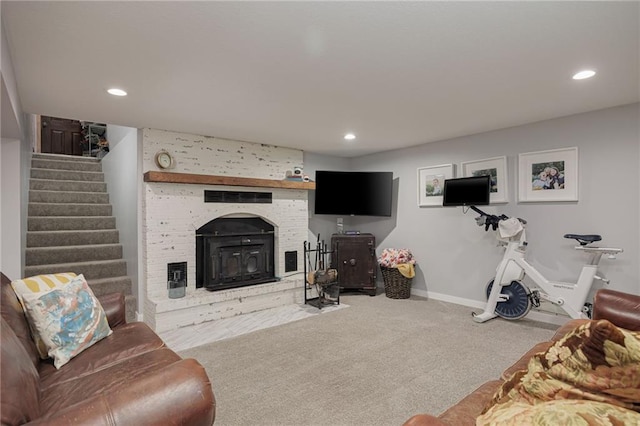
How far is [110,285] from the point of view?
4.20 m

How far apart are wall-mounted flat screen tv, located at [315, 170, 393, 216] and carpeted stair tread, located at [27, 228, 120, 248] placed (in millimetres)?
3122

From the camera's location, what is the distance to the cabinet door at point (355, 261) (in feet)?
17.3

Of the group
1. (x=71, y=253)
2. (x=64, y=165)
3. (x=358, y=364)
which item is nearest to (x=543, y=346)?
(x=358, y=364)

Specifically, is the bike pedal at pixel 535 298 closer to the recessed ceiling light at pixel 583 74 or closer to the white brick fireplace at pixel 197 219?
the recessed ceiling light at pixel 583 74

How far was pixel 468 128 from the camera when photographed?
4160mm

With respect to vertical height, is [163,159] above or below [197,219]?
above

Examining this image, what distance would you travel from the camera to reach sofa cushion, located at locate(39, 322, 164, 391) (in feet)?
5.65

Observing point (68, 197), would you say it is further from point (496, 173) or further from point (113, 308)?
point (496, 173)

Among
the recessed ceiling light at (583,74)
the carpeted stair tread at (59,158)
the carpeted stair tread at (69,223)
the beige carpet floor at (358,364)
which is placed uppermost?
the recessed ceiling light at (583,74)

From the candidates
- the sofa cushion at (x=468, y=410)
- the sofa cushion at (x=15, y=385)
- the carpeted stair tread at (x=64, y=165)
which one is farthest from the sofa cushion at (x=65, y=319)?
the carpeted stair tread at (x=64, y=165)

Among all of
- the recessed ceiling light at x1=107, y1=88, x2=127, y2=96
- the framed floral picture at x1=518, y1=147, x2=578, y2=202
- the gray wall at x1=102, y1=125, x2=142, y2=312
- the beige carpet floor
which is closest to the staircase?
the gray wall at x1=102, y1=125, x2=142, y2=312

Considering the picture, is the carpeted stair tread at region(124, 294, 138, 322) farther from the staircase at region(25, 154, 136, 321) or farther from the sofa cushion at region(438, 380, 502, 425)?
the sofa cushion at region(438, 380, 502, 425)

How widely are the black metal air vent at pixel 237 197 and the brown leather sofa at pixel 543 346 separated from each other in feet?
12.3

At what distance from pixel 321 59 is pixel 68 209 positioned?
4656 mm
